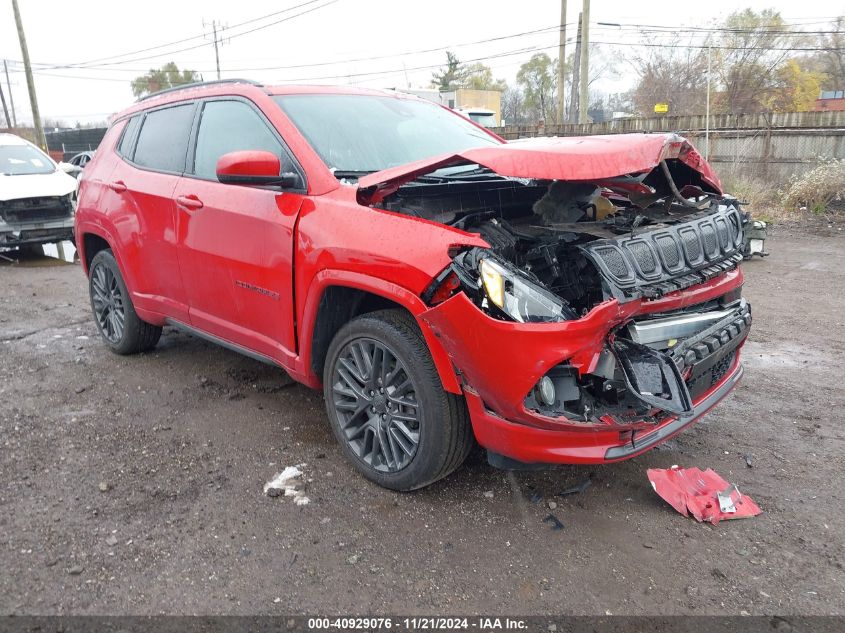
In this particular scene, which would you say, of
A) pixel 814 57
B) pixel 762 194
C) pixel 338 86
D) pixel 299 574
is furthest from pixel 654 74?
pixel 299 574

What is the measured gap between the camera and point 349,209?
2.91 metres

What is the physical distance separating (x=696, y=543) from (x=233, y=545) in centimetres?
194

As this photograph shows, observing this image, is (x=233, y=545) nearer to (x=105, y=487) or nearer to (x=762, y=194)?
(x=105, y=487)

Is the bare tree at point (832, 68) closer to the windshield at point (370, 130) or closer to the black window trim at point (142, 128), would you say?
the windshield at point (370, 130)

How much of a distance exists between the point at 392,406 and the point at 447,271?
0.78m

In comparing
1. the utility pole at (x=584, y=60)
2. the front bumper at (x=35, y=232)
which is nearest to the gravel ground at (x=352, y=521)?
the front bumper at (x=35, y=232)

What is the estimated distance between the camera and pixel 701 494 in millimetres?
2900

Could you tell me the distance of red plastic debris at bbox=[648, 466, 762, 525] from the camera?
2.79m

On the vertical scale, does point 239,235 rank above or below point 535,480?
above

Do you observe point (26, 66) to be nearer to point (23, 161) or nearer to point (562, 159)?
point (23, 161)

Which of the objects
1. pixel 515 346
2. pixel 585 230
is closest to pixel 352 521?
pixel 515 346

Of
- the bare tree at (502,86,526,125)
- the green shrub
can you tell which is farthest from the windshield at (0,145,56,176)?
the bare tree at (502,86,526,125)

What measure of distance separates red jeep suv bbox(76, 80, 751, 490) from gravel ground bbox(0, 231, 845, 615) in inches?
14.4

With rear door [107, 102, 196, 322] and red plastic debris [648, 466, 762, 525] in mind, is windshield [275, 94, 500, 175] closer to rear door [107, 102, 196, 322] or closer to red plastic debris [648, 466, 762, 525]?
rear door [107, 102, 196, 322]
